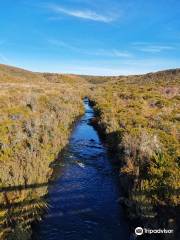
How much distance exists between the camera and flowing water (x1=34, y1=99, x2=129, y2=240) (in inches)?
394

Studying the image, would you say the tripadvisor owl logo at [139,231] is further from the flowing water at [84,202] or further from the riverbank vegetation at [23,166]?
the riverbank vegetation at [23,166]

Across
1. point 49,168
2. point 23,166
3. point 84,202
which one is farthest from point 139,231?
point 49,168

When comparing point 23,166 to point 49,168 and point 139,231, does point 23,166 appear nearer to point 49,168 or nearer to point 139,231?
point 49,168

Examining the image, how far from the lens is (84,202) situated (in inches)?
481

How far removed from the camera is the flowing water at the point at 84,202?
10.0m

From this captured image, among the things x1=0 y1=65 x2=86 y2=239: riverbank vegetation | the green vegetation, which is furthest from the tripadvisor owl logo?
x1=0 y1=65 x2=86 y2=239: riverbank vegetation

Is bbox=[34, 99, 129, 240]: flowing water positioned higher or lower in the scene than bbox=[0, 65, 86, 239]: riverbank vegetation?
lower

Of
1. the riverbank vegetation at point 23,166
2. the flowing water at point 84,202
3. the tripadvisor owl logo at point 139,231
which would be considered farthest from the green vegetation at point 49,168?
the flowing water at point 84,202

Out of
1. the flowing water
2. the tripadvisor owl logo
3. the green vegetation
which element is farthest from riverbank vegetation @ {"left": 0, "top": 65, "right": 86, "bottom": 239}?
the tripadvisor owl logo

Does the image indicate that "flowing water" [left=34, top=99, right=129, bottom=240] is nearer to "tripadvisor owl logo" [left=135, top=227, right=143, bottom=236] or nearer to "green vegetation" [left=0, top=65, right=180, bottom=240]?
"tripadvisor owl logo" [left=135, top=227, right=143, bottom=236]

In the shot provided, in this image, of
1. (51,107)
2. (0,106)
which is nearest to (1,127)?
(0,106)

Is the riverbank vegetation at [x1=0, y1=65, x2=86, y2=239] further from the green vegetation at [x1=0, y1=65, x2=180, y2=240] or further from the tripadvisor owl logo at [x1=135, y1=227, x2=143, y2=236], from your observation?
the tripadvisor owl logo at [x1=135, y1=227, x2=143, y2=236]

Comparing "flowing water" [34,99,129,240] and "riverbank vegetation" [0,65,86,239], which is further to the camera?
"flowing water" [34,99,129,240]

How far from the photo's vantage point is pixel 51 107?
3002 centimetres
